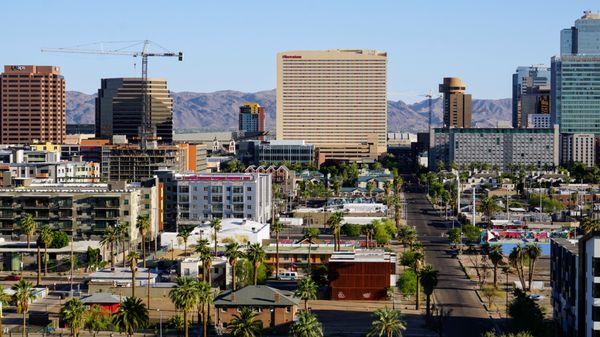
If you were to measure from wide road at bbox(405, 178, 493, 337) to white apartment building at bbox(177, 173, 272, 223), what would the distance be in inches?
918

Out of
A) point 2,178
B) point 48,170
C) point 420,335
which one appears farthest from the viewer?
point 48,170

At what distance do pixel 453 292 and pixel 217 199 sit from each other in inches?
2272

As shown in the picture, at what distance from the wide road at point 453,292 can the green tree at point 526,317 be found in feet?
12.8

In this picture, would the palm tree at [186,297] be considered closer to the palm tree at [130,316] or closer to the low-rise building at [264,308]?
the palm tree at [130,316]

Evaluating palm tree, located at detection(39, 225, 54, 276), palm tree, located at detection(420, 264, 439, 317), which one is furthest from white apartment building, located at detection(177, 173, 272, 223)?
palm tree, located at detection(420, 264, 439, 317)

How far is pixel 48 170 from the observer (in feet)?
616

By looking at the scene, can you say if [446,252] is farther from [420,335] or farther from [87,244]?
[420,335]

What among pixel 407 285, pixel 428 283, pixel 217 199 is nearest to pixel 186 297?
pixel 428 283

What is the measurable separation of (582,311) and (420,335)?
46.2ft

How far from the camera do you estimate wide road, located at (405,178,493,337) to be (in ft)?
287

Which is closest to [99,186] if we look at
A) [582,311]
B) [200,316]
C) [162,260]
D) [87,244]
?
[87,244]

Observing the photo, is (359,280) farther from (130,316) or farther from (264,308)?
(130,316)

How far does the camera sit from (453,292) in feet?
347

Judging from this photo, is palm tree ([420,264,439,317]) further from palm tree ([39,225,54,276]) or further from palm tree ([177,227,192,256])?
palm tree ([39,225,54,276])
